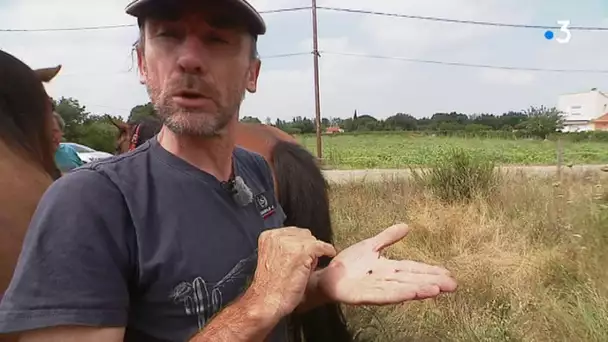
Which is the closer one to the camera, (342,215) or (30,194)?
(30,194)

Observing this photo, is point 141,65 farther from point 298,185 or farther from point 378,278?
point 298,185

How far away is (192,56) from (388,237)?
592 millimetres

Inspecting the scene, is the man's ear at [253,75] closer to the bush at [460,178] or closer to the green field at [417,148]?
the bush at [460,178]

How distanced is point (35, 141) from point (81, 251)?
6.02ft

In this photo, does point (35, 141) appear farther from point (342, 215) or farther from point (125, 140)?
point (342, 215)

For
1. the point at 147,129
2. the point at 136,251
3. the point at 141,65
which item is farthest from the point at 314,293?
the point at 147,129

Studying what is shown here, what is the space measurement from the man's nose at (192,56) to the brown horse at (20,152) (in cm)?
118

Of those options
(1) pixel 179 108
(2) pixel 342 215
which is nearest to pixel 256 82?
(1) pixel 179 108

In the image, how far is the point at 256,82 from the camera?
Result: 5.23ft

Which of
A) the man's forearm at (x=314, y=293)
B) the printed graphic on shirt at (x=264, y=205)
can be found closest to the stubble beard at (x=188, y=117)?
the printed graphic on shirt at (x=264, y=205)

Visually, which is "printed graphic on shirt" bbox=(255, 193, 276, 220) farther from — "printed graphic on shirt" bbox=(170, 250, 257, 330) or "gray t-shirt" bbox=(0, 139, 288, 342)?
"printed graphic on shirt" bbox=(170, 250, 257, 330)

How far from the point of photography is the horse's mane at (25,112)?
2.63 meters

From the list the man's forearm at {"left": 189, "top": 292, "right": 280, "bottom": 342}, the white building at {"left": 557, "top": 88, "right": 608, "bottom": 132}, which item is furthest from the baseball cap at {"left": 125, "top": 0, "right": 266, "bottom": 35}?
the white building at {"left": 557, "top": 88, "right": 608, "bottom": 132}

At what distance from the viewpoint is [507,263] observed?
528 cm
